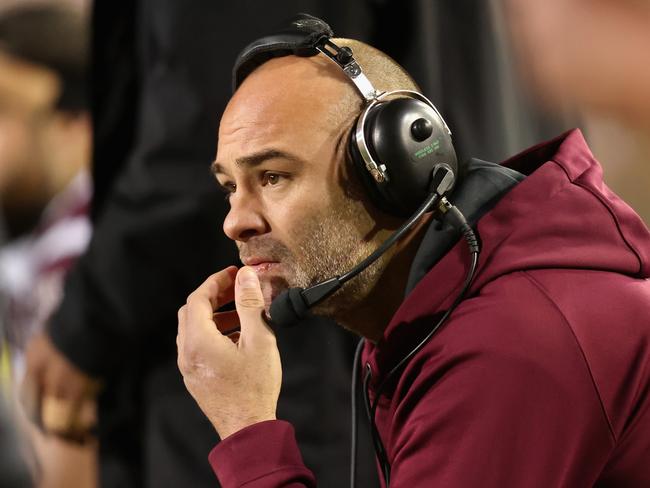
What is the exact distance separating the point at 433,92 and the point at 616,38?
23 cm

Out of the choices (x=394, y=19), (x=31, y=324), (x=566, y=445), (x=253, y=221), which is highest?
(x=394, y=19)

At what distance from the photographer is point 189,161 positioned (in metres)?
1.08

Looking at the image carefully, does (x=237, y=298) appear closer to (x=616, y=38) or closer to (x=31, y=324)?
(x=616, y=38)

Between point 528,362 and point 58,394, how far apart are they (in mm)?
582

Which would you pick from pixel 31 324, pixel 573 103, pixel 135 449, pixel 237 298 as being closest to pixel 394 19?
pixel 573 103

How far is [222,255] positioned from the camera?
1.09 m

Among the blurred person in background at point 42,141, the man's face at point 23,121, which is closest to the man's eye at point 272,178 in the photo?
the blurred person in background at point 42,141

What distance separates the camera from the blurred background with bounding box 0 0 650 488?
→ 104 cm

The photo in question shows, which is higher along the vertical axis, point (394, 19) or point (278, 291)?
point (394, 19)

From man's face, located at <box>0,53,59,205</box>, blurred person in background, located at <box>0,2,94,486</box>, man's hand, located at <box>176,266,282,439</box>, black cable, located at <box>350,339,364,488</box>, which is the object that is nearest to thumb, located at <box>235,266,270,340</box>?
man's hand, located at <box>176,266,282,439</box>

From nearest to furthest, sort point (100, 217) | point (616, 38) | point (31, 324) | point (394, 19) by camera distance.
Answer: point (394, 19) → point (616, 38) → point (100, 217) → point (31, 324)

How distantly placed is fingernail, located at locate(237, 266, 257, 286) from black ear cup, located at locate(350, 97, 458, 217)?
0.41 ft

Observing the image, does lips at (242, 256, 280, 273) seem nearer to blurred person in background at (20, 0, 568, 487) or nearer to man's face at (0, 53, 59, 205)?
blurred person in background at (20, 0, 568, 487)

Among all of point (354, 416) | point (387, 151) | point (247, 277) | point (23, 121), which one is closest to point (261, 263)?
point (247, 277)
